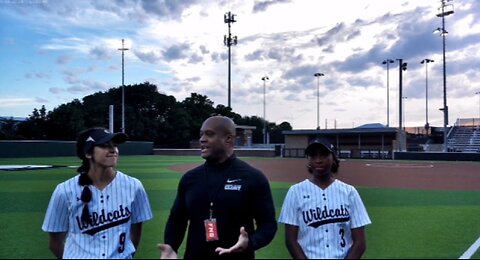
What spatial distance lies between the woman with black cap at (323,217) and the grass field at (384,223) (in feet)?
9.95

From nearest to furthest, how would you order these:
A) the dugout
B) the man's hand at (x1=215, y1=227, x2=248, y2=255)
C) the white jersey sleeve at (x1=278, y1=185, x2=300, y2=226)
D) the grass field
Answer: the man's hand at (x1=215, y1=227, x2=248, y2=255) < the white jersey sleeve at (x1=278, y1=185, x2=300, y2=226) < the grass field < the dugout

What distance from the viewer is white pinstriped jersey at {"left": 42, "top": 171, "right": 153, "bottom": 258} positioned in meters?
3.14

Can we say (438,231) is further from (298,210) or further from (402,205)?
(298,210)

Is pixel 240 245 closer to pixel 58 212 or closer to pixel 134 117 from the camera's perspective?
pixel 58 212

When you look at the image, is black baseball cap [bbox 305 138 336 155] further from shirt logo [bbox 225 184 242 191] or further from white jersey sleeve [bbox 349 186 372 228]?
shirt logo [bbox 225 184 242 191]

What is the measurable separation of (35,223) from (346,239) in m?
6.92

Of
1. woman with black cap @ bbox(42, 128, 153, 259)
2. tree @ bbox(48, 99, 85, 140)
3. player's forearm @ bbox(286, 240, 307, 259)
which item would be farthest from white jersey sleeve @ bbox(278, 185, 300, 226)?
tree @ bbox(48, 99, 85, 140)

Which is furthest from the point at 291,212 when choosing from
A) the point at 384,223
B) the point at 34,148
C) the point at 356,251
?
the point at 34,148

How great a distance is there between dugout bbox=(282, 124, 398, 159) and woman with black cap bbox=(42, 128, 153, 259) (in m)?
43.8

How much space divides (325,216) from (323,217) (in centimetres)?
2

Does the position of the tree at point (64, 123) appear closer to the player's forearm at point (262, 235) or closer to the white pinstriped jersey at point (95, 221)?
the white pinstriped jersey at point (95, 221)

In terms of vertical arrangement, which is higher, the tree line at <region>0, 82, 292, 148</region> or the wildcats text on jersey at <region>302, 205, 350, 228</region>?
the tree line at <region>0, 82, 292, 148</region>

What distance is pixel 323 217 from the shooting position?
3469 mm

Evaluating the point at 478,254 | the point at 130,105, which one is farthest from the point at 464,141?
the point at 478,254
